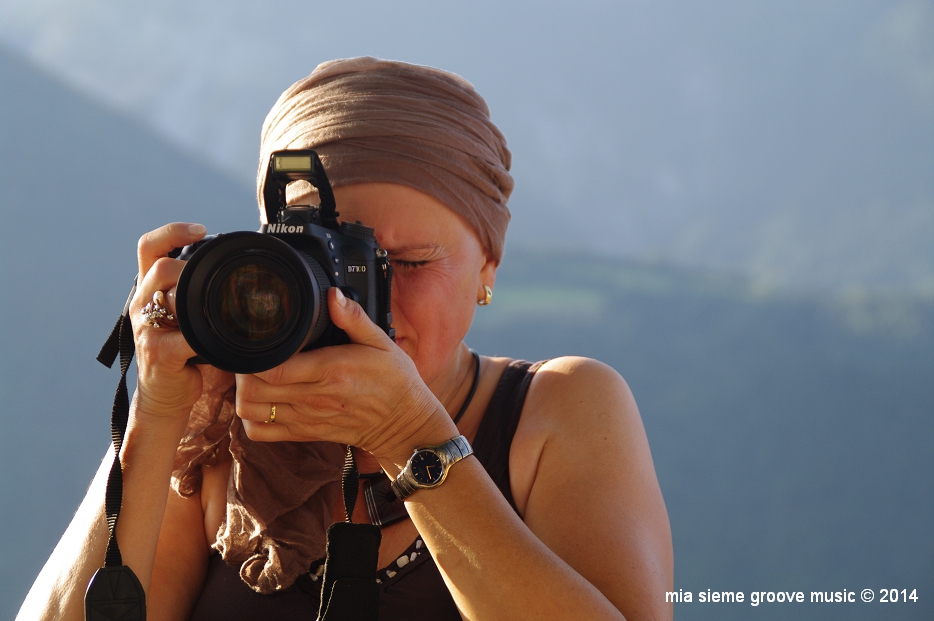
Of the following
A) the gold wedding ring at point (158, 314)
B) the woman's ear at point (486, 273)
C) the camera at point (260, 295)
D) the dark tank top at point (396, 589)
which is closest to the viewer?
the camera at point (260, 295)

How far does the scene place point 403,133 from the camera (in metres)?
1.01

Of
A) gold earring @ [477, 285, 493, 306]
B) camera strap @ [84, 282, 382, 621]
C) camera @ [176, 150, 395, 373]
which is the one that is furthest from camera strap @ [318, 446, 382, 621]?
gold earring @ [477, 285, 493, 306]

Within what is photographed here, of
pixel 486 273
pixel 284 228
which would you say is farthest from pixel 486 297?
pixel 284 228

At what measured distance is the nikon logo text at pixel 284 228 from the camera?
81cm

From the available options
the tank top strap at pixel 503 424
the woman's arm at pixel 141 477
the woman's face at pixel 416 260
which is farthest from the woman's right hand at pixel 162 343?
the tank top strap at pixel 503 424

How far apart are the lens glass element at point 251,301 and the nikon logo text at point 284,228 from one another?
0.25 ft

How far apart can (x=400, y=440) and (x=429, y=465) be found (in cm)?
4

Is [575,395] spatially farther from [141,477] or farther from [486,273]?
[141,477]

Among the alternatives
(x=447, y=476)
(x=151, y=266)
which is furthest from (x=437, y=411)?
(x=151, y=266)

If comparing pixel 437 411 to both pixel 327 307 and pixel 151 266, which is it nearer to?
pixel 327 307

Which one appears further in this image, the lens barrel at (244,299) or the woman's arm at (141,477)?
the woman's arm at (141,477)

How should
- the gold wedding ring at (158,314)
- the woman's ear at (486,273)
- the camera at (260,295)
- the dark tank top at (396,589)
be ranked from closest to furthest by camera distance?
the camera at (260,295) < the gold wedding ring at (158,314) < the dark tank top at (396,589) < the woman's ear at (486,273)

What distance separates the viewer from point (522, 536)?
78 centimetres

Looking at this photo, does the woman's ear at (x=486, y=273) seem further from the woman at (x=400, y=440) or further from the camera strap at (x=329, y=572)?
the camera strap at (x=329, y=572)
